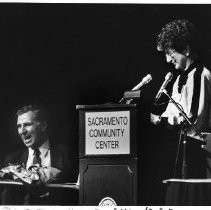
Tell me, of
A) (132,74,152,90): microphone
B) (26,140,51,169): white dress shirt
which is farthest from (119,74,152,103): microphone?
(26,140,51,169): white dress shirt

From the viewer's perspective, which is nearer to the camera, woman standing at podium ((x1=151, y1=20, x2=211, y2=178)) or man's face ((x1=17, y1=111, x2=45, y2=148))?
woman standing at podium ((x1=151, y1=20, x2=211, y2=178))

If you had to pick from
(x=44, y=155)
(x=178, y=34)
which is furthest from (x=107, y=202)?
(x=178, y=34)

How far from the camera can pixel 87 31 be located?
465cm

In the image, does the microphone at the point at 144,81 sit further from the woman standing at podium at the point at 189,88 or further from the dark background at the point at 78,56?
the woman standing at podium at the point at 189,88

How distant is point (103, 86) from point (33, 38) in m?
0.70

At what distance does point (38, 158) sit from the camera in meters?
4.65

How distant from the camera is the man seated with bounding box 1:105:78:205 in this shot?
15.0ft

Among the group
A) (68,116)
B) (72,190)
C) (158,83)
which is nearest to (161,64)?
(158,83)

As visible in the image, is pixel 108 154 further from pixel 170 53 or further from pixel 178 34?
pixel 178 34

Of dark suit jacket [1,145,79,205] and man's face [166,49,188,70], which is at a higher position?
man's face [166,49,188,70]

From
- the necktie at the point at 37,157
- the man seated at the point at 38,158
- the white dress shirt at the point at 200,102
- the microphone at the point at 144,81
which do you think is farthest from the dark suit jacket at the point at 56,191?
the white dress shirt at the point at 200,102

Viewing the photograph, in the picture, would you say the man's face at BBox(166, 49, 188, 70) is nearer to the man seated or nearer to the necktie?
the man seated

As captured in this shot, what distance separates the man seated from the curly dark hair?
3.72 feet

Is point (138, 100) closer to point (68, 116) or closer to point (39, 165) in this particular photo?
point (68, 116)
